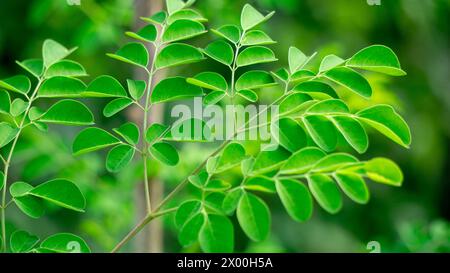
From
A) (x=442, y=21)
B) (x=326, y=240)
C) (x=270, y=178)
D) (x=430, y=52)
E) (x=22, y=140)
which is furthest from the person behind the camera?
(x=430, y=52)

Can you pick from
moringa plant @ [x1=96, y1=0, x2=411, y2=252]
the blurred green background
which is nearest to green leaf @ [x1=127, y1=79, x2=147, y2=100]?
moringa plant @ [x1=96, y1=0, x2=411, y2=252]

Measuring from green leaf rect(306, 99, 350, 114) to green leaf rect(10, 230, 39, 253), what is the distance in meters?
0.29

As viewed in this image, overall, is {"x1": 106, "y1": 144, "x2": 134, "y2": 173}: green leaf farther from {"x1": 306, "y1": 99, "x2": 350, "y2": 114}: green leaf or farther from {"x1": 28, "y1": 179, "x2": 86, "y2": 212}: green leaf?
{"x1": 306, "y1": 99, "x2": 350, "y2": 114}: green leaf

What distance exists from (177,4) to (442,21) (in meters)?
1.66

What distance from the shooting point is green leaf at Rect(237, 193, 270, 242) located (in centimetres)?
53

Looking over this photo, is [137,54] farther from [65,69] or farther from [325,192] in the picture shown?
[325,192]

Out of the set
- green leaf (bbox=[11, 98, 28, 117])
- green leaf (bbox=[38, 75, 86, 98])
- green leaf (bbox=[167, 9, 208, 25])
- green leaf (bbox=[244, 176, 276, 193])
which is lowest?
green leaf (bbox=[244, 176, 276, 193])

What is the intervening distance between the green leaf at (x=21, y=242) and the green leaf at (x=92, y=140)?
96 mm

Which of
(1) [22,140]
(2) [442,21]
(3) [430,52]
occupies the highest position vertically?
(3) [430,52]

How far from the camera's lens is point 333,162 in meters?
0.54
